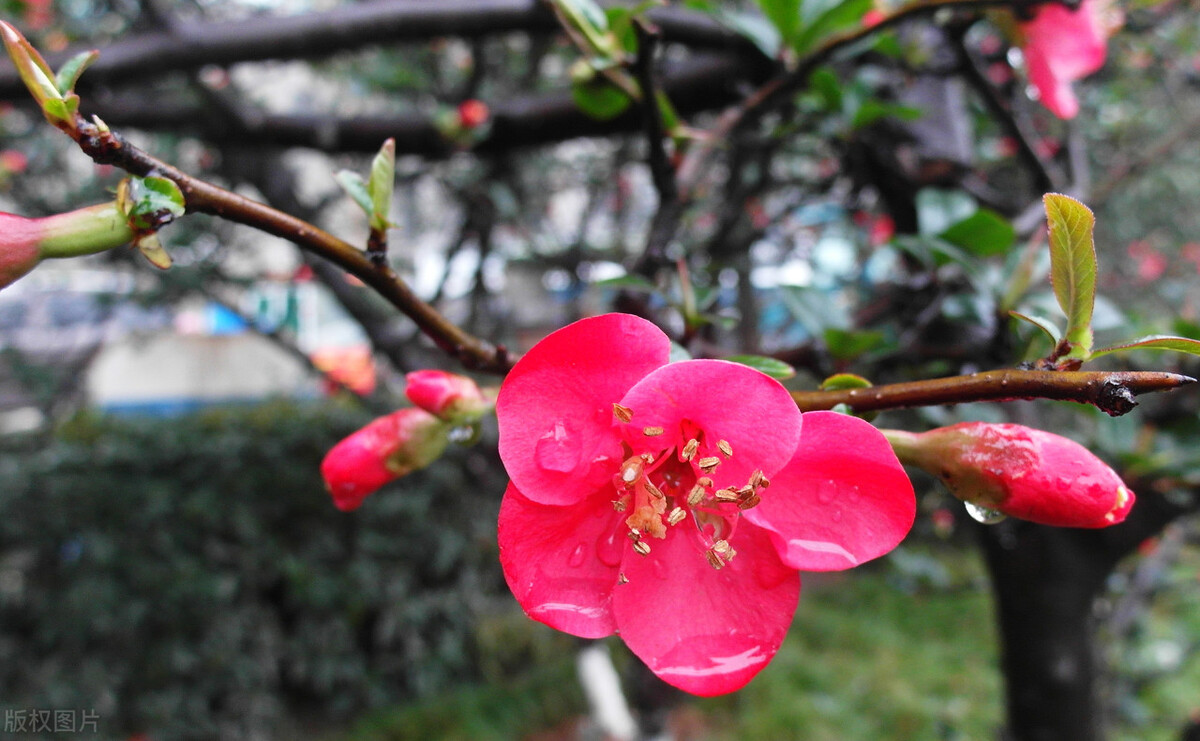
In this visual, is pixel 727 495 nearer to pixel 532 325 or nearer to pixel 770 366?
pixel 770 366

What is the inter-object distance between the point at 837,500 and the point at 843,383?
2.8 inches

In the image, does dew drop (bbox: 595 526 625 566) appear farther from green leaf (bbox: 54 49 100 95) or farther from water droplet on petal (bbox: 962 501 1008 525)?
green leaf (bbox: 54 49 100 95)

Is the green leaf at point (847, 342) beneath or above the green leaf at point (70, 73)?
beneath

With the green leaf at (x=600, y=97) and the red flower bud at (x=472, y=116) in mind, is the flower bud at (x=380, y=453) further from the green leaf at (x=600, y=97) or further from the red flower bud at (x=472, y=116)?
the red flower bud at (x=472, y=116)

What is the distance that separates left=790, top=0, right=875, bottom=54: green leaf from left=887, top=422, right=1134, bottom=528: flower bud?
527 millimetres

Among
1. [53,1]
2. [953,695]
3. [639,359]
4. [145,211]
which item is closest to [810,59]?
[639,359]

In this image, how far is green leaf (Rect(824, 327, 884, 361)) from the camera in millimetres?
643

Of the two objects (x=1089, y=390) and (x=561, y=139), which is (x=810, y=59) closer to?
(x=1089, y=390)

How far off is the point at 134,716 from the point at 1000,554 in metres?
3.13

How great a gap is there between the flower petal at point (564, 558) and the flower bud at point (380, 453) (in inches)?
4.4

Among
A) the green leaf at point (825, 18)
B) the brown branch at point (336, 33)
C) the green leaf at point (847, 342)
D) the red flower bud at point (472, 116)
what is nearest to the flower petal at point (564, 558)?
the green leaf at point (847, 342)

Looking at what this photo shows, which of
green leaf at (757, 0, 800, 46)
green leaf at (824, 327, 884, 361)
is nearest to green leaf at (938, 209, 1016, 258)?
green leaf at (824, 327, 884, 361)

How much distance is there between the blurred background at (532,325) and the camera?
92 cm

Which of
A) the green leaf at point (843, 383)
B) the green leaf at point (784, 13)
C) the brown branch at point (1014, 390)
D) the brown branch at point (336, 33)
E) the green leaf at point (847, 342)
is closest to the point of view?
the brown branch at point (1014, 390)
